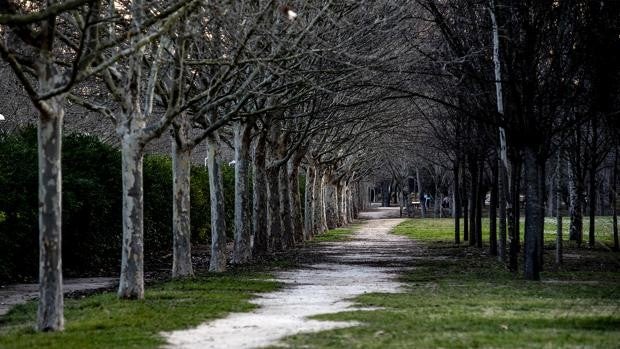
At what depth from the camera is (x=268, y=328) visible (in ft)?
35.9

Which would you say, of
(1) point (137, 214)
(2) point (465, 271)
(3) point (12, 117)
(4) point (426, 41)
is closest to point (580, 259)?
(2) point (465, 271)

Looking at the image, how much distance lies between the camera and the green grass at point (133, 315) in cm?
971

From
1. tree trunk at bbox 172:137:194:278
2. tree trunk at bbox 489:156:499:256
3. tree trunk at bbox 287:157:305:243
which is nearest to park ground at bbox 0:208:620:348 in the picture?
tree trunk at bbox 172:137:194:278

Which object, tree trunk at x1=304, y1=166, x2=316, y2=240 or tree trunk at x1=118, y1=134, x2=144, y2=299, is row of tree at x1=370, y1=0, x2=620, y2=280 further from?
tree trunk at x1=304, y1=166, x2=316, y2=240

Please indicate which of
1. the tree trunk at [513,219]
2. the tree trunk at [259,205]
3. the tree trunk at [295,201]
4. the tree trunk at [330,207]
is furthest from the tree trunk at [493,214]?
the tree trunk at [330,207]

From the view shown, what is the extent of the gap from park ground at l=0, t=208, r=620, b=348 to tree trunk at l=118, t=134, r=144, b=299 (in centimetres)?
36

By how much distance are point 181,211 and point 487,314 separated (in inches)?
318

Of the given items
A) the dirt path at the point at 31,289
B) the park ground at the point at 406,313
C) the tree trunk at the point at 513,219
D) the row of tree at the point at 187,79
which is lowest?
the dirt path at the point at 31,289

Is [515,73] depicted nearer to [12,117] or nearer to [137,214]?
[137,214]

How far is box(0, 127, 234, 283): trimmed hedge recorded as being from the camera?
744 inches

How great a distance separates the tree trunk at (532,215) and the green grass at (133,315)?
5.46m

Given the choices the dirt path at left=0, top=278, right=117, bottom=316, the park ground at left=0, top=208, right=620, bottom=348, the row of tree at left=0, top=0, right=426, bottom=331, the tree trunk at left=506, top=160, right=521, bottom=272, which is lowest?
the dirt path at left=0, top=278, right=117, bottom=316

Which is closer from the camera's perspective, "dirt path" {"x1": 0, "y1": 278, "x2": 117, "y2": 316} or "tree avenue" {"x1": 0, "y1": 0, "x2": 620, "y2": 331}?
"tree avenue" {"x1": 0, "y1": 0, "x2": 620, "y2": 331}

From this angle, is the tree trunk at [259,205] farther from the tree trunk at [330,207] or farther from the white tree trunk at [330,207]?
the tree trunk at [330,207]
